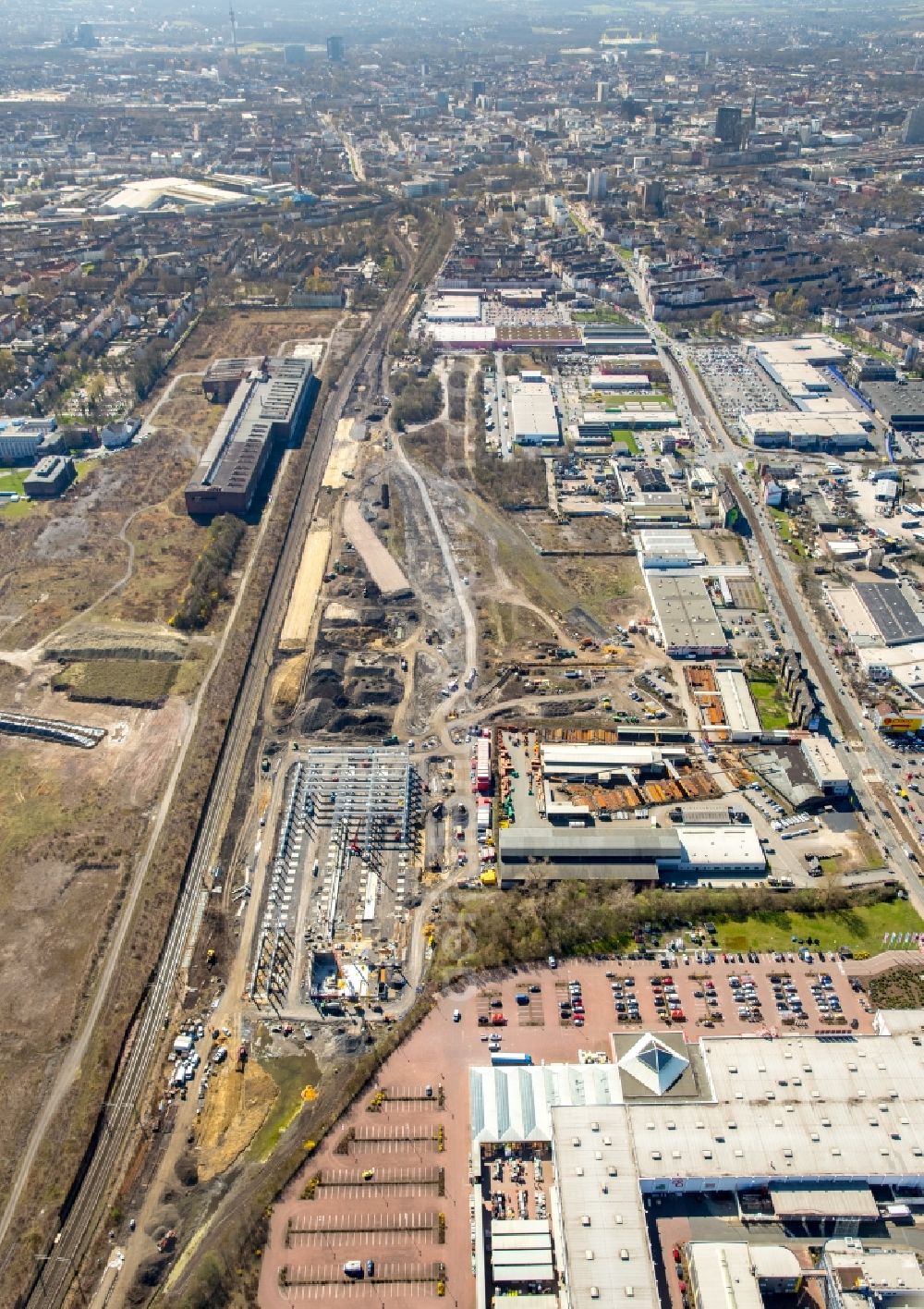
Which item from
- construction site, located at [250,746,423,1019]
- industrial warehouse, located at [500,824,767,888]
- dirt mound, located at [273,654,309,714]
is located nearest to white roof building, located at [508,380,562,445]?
dirt mound, located at [273,654,309,714]

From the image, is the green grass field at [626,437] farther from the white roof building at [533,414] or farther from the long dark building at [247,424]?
the long dark building at [247,424]

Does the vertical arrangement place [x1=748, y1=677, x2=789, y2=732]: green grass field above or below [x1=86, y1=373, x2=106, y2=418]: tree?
below

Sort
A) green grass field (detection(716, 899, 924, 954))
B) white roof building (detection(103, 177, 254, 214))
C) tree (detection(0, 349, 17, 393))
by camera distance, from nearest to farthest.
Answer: green grass field (detection(716, 899, 924, 954)) < tree (detection(0, 349, 17, 393)) < white roof building (detection(103, 177, 254, 214))

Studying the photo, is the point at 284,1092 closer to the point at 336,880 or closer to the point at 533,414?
the point at 336,880

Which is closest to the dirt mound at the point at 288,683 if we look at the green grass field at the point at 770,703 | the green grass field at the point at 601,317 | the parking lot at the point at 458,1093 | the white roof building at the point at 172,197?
the parking lot at the point at 458,1093

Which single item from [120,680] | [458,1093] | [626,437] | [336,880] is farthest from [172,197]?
[458,1093]

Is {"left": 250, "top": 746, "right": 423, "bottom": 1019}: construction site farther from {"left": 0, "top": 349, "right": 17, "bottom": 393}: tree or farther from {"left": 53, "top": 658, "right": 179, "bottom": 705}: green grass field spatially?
{"left": 0, "top": 349, "right": 17, "bottom": 393}: tree

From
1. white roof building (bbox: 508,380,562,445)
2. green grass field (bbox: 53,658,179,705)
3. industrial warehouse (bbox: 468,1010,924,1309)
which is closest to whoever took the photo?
industrial warehouse (bbox: 468,1010,924,1309)
